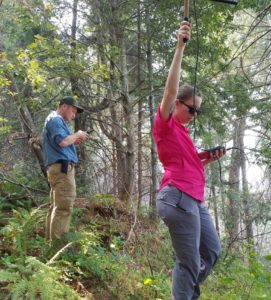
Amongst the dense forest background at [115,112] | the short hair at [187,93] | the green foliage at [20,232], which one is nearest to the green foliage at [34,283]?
the green foliage at [20,232]

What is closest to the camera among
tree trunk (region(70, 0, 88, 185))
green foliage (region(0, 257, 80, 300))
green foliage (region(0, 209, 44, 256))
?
green foliage (region(0, 257, 80, 300))

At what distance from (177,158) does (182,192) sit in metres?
0.29

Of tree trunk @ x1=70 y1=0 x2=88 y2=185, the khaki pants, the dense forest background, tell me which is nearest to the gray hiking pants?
the dense forest background

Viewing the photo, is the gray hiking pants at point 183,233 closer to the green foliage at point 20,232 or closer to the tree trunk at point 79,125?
the green foliage at point 20,232

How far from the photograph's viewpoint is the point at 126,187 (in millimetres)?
8711

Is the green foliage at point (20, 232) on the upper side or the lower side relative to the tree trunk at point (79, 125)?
lower

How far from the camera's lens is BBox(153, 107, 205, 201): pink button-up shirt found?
315 centimetres

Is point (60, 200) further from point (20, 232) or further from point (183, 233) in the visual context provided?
point (183, 233)

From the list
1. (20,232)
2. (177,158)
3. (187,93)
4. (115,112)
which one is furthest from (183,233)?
(115,112)

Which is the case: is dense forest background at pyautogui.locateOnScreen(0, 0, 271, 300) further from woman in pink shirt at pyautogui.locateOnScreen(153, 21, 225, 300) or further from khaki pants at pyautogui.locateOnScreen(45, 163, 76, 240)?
woman in pink shirt at pyautogui.locateOnScreen(153, 21, 225, 300)

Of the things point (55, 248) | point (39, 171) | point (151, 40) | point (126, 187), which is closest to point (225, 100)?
point (151, 40)

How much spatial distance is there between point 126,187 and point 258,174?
13.2 m

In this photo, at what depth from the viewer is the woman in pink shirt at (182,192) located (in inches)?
119

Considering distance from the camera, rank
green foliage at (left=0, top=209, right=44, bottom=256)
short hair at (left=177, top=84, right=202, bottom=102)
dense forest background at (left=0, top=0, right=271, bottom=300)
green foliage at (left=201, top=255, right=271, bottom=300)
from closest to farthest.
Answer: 1. short hair at (left=177, top=84, right=202, bottom=102)
2. green foliage at (left=201, top=255, right=271, bottom=300)
3. green foliage at (left=0, top=209, right=44, bottom=256)
4. dense forest background at (left=0, top=0, right=271, bottom=300)
